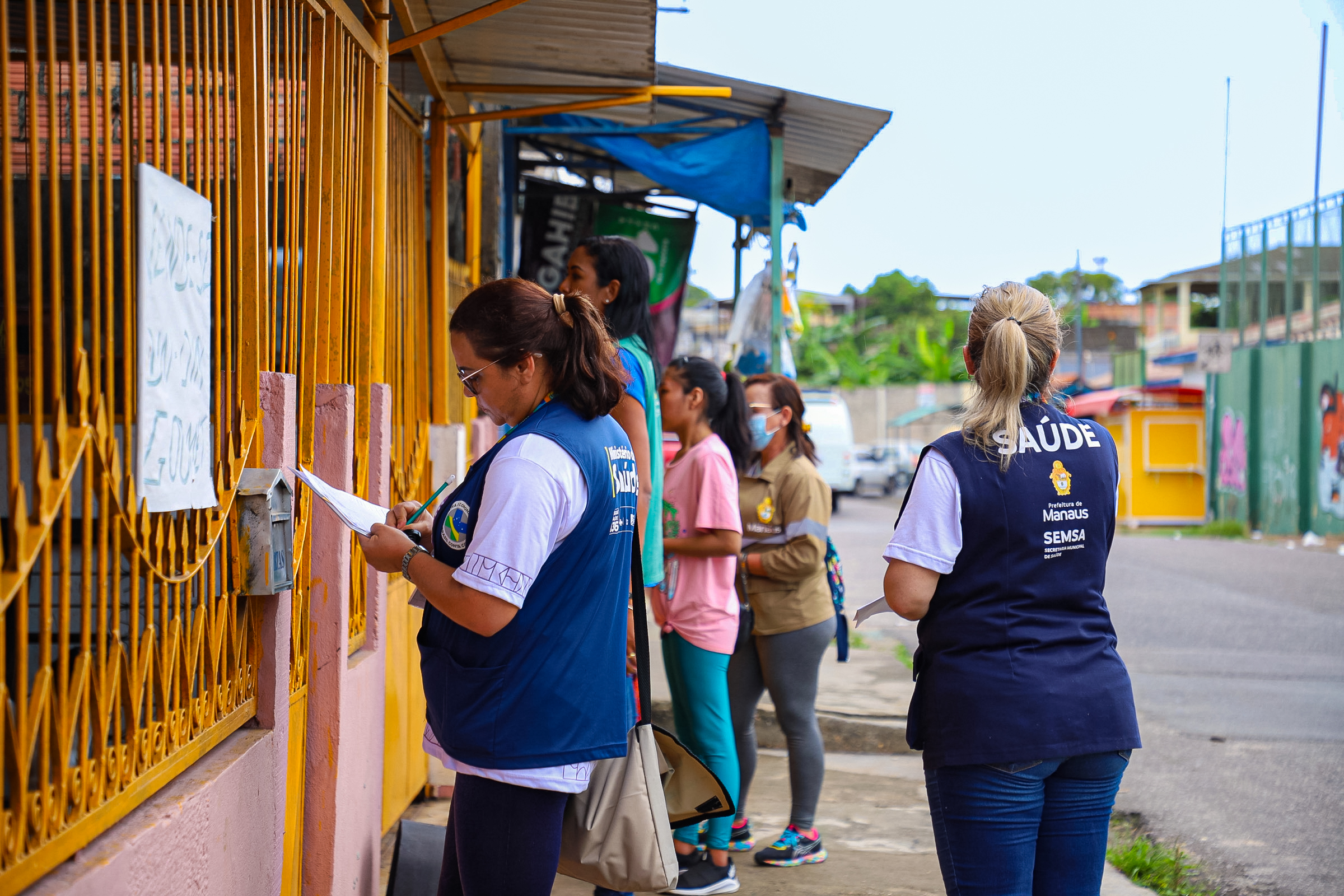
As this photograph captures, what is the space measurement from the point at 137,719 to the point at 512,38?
125 inches

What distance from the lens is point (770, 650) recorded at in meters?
4.22

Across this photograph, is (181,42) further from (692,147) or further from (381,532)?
(692,147)

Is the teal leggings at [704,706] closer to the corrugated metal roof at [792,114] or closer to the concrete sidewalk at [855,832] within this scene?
the concrete sidewalk at [855,832]

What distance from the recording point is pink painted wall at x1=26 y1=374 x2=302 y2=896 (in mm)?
1789

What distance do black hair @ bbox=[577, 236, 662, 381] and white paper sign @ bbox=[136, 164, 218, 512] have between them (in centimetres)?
138

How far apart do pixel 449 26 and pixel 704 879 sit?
9.70 feet

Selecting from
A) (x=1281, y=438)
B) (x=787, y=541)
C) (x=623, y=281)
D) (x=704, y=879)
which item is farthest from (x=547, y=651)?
(x=1281, y=438)

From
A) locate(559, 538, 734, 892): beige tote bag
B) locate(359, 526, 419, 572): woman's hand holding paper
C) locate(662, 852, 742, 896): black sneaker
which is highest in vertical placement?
locate(359, 526, 419, 572): woman's hand holding paper

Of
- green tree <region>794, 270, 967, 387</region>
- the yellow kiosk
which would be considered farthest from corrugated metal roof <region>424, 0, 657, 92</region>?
green tree <region>794, 270, 967, 387</region>

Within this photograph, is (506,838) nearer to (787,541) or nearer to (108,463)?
(108,463)

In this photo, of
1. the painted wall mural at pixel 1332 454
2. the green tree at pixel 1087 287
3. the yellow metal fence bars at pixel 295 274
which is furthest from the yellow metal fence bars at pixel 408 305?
the green tree at pixel 1087 287

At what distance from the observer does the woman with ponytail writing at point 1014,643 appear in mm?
2281

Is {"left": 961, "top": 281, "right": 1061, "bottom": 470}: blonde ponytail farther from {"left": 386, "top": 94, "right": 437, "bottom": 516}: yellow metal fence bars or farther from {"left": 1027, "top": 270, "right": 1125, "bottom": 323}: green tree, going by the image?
{"left": 1027, "top": 270, "right": 1125, "bottom": 323}: green tree

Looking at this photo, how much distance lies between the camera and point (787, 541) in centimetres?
430
